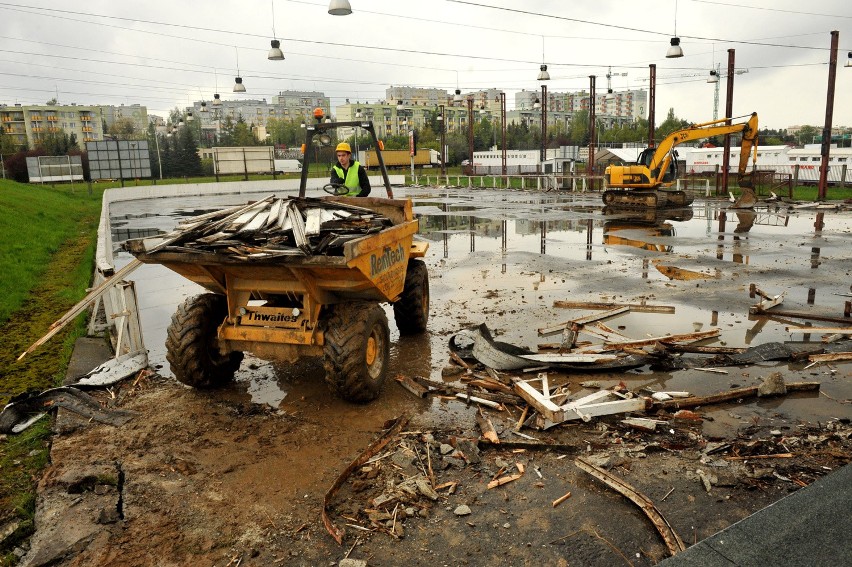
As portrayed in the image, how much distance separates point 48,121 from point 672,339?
146 metres

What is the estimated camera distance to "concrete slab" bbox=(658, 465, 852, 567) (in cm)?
296

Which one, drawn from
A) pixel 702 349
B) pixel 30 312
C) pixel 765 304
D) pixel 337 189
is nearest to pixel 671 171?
pixel 765 304

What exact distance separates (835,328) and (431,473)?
5952 millimetres

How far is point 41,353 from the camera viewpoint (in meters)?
7.51

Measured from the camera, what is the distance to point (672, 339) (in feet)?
23.8

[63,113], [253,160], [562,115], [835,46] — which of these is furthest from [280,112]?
[835,46]

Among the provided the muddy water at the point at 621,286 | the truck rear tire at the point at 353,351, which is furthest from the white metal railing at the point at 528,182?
the truck rear tire at the point at 353,351

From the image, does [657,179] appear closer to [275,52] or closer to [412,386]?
[275,52]

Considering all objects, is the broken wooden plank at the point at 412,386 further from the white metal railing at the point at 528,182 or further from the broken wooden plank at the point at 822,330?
the white metal railing at the point at 528,182

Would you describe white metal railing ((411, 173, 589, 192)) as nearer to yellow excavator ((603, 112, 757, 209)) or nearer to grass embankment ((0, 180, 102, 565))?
yellow excavator ((603, 112, 757, 209))

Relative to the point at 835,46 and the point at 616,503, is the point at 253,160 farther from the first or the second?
the point at 616,503

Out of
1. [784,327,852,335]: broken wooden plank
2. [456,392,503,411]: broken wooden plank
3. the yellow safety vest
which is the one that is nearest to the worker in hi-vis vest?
the yellow safety vest

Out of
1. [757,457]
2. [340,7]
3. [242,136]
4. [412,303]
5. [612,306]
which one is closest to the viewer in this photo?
[757,457]

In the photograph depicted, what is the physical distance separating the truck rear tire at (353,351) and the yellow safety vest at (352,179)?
2688 mm
